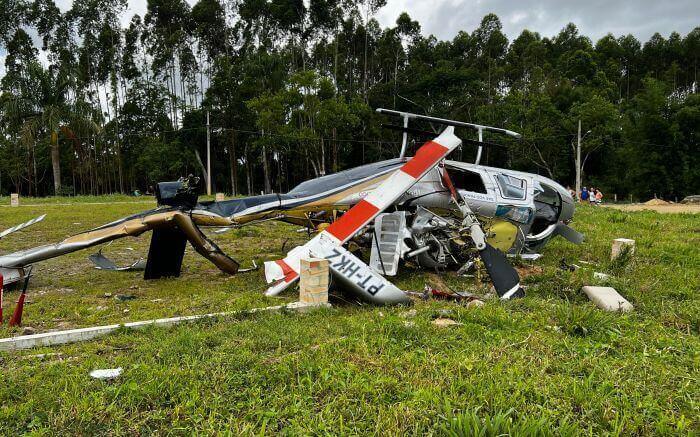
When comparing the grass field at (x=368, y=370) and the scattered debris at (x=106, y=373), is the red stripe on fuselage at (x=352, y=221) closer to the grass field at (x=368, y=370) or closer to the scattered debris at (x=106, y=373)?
the grass field at (x=368, y=370)

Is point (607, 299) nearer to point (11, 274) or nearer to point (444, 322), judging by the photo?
point (444, 322)

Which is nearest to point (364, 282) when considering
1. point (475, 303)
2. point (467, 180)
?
point (475, 303)

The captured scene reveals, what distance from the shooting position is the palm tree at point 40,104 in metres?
30.4

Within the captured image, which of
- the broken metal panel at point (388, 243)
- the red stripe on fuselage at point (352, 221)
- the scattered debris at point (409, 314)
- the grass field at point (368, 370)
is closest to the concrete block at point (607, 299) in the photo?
the grass field at point (368, 370)

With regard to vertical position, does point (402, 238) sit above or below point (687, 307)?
above

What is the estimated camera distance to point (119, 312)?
540 cm

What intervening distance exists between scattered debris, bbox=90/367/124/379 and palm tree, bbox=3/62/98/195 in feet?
111

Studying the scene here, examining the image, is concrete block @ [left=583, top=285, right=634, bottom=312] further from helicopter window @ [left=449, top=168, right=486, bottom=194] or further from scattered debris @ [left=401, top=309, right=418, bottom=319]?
helicopter window @ [left=449, top=168, right=486, bottom=194]

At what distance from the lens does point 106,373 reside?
3.36m

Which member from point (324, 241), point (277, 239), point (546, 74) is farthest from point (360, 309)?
point (546, 74)

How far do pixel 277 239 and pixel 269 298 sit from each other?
278 inches

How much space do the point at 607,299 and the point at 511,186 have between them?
11.4 feet

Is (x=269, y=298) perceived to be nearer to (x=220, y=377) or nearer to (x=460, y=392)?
(x=220, y=377)

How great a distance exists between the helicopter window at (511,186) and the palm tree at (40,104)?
33.0m
